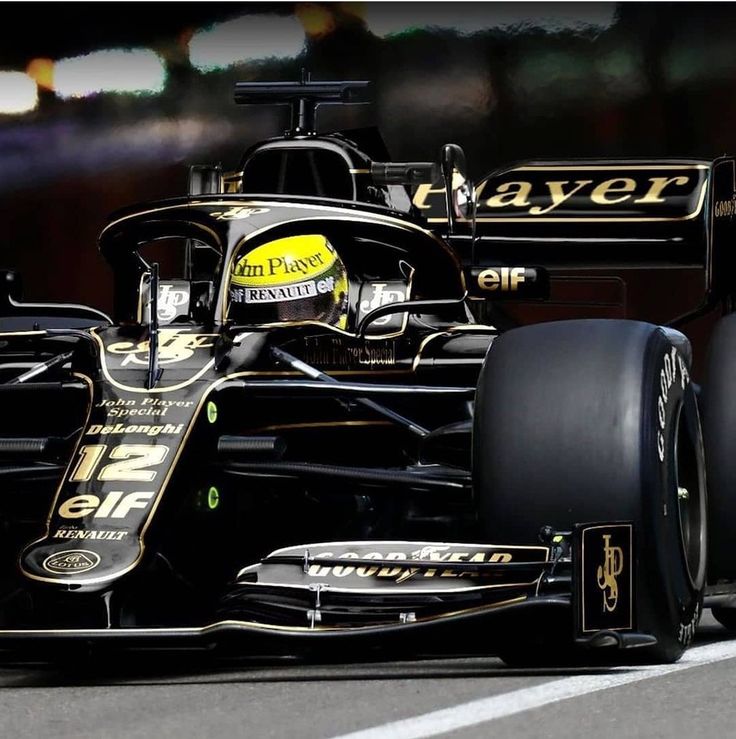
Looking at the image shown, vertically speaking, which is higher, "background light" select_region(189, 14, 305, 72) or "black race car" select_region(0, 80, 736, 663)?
"background light" select_region(189, 14, 305, 72)

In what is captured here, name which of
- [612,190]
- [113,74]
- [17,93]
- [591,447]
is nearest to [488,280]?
[612,190]

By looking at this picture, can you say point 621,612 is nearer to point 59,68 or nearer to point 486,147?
point 486,147

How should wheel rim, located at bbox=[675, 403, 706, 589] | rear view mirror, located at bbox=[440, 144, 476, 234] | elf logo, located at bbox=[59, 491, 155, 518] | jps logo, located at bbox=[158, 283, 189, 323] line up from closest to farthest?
elf logo, located at bbox=[59, 491, 155, 518]
wheel rim, located at bbox=[675, 403, 706, 589]
jps logo, located at bbox=[158, 283, 189, 323]
rear view mirror, located at bbox=[440, 144, 476, 234]

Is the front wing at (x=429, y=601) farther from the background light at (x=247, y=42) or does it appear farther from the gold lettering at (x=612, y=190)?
the background light at (x=247, y=42)

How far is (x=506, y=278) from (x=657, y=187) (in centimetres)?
183

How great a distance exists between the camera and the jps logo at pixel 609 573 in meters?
6.24

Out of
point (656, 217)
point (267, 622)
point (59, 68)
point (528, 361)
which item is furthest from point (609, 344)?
point (59, 68)

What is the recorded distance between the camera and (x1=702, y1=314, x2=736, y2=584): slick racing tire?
306 inches

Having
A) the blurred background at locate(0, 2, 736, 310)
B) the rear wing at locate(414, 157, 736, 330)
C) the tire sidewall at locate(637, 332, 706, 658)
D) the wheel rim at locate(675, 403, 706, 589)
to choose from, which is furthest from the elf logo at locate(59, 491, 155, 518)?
the blurred background at locate(0, 2, 736, 310)

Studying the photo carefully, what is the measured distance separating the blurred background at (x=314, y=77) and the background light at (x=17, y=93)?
0.02 metres

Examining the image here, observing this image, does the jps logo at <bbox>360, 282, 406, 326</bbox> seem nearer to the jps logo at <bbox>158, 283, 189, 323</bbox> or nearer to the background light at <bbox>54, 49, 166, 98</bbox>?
the jps logo at <bbox>158, 283, 189, 323</bbox>

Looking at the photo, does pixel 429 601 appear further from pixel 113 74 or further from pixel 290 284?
pixel 113 74

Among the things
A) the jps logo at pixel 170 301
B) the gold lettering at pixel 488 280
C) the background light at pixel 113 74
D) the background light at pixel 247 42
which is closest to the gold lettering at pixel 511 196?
the gold lettering at pixel 488 280

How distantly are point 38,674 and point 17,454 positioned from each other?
76 centimetres
